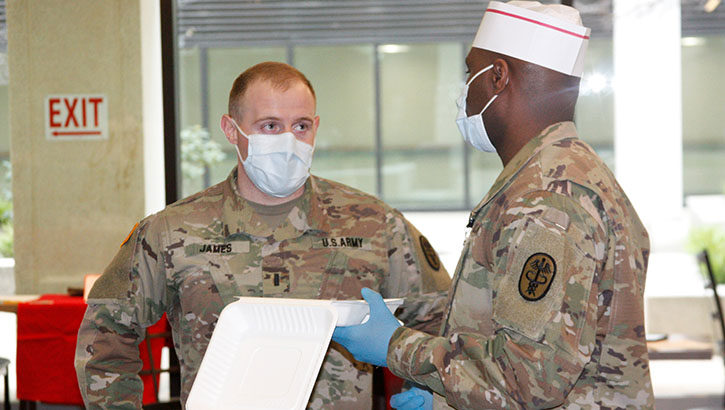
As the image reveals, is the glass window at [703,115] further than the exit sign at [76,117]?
Yes

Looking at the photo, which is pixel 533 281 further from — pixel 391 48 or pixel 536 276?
pixel 391 48

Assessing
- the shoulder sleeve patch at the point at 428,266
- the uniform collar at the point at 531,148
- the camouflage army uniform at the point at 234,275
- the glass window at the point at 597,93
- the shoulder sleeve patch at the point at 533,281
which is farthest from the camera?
the glass window at the point at 597,93

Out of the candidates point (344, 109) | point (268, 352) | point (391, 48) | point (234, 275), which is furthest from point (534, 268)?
point (391, 48)

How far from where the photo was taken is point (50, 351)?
3.52m

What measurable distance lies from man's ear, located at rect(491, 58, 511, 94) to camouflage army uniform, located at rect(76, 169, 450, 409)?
2.11 ft

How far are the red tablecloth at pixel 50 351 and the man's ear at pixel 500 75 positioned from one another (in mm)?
2405

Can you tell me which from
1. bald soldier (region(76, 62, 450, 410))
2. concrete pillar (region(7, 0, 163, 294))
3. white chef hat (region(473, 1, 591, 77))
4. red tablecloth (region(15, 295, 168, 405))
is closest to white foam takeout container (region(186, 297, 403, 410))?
bald soldier (region(76, 62, 450, 410))

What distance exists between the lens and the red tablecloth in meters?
3.48

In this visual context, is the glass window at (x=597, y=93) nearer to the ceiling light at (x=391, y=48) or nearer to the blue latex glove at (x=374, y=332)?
the ceiling light at (x=391, y=48)

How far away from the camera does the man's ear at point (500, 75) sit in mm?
1425

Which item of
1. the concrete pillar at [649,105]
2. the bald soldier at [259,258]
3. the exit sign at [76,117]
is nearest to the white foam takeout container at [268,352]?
the bald soldier at [259,258]

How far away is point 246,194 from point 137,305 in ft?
1.28

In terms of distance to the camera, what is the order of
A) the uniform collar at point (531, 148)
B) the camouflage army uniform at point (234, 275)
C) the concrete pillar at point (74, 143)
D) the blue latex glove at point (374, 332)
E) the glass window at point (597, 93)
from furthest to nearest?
1. the glass window at point (597, 93)
2. the concrete pillar at point (74, 143)
3. the camouflage army uniform at point (234, 275)
4. the blue latex glove at point (374, 332)
5. the uniform collar at point (531, 148)

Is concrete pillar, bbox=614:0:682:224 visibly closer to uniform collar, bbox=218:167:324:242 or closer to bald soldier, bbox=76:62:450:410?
bald soldier, bbox=76:62:450:410
